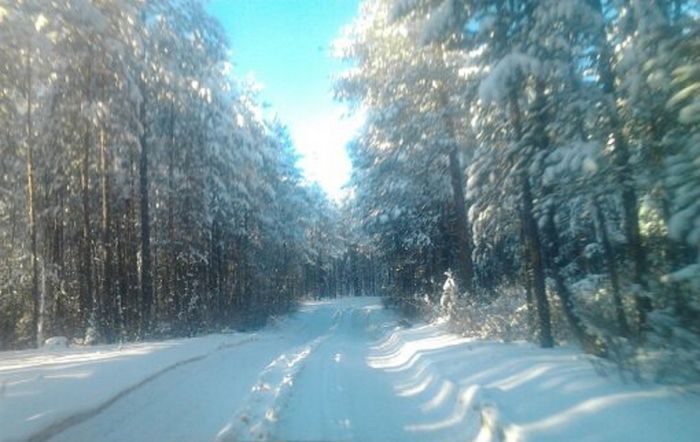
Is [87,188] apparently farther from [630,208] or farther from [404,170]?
[630,208]

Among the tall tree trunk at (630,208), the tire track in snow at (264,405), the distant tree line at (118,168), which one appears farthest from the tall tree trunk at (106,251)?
the tall tree trunk at (630,208)

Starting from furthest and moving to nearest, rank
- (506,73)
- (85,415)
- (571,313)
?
(571,313) < (506,73) < (85,415)

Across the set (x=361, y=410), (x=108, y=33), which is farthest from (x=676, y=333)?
(x=108, y=33)

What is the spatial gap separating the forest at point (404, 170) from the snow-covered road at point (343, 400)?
90 cm

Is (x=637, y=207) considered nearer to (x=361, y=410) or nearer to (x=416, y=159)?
(x=361, y=410)

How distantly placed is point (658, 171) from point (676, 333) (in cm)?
191

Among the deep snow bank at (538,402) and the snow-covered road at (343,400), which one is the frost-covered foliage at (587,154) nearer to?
the deep snow bank at (538,402)

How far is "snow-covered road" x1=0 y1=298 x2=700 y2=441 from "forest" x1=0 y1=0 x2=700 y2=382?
897 mm

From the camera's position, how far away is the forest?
27.0 feet

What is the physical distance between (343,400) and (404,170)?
53.1ft

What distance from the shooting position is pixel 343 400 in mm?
10102

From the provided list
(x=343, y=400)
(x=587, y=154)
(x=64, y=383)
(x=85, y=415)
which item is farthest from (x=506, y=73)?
(x=64, y=383)

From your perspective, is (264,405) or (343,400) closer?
(264,405)

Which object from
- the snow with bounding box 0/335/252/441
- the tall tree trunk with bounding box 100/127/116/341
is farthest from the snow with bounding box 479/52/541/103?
the tall tree trunk with bounding box 100/127/116/341
